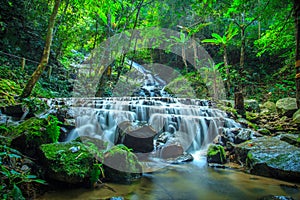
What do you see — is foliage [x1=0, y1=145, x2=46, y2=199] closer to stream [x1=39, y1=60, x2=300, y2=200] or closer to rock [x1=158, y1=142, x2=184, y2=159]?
stream [x1=39, y1=60, x2=300, y2=200]

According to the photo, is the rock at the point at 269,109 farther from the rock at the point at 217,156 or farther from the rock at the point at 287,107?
the rock at the point at 217,156

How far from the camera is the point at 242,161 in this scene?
4.43m

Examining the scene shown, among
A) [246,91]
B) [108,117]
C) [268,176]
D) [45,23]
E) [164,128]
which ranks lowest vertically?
[268,176]

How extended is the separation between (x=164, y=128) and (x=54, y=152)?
4.41 m

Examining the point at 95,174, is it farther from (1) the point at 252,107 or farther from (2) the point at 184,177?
(1) the point at 252,107

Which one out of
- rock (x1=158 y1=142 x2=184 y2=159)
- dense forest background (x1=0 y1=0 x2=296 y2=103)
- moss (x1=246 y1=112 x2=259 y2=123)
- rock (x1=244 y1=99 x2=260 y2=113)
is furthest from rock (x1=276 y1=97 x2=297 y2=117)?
rock (x1=158 y1=142 x2=184 y2=159)

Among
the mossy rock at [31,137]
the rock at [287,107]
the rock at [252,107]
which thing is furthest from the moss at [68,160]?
the rock at [252,107]

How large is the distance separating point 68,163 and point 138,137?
245 cm

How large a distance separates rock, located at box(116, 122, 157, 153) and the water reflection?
4.11ft

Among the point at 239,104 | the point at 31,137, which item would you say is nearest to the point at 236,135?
the point at 239,104

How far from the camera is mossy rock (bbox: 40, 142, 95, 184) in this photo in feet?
8.99

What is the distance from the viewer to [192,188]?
3.24m

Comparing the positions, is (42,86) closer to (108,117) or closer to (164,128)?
(108,117)

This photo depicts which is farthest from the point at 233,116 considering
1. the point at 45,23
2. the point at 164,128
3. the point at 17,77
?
the point at 45,23
